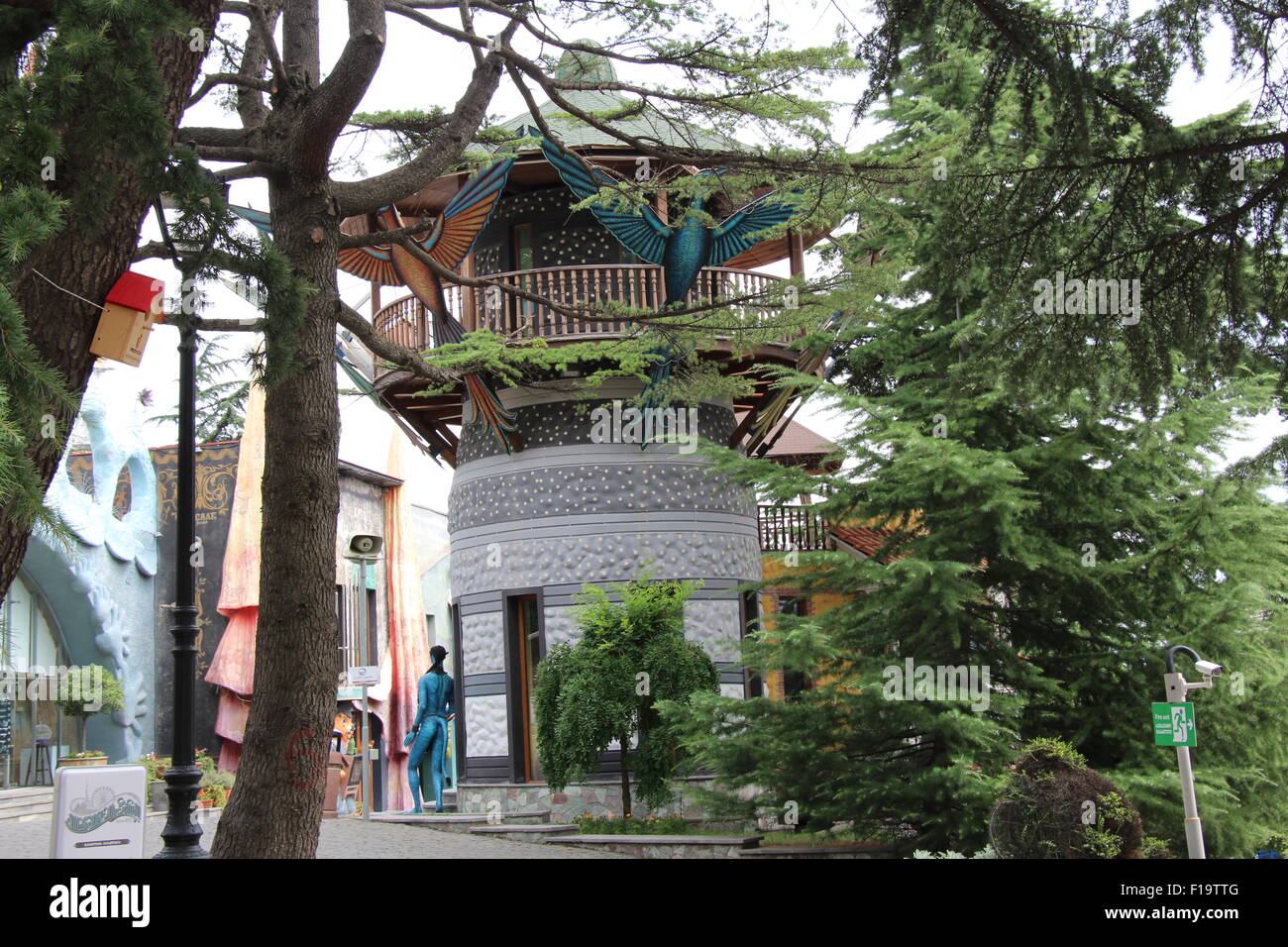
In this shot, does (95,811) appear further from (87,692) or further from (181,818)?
(87,692)

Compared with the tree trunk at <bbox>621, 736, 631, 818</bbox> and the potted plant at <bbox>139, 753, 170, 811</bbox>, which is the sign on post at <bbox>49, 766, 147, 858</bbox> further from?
the potted plant at <bbox>139, 753, 170, 811</bbox>

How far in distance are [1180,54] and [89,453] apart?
22028mm

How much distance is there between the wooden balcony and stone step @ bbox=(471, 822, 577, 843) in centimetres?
660

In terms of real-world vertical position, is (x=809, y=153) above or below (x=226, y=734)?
above

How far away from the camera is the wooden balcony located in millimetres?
18484

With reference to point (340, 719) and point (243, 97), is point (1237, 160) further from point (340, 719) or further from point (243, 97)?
point (340, 719)

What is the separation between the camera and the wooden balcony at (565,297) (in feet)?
60.6

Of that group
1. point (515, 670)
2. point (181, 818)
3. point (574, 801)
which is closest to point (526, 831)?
point (574, 801)

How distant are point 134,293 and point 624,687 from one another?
10.6 m

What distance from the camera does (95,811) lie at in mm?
8688

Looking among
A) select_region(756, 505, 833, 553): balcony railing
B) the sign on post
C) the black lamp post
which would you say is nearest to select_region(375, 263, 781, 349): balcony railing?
select_region(756, 505, 833, 553): balcony railing

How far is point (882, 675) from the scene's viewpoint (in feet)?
43.5

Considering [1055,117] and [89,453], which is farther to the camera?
[89,453]

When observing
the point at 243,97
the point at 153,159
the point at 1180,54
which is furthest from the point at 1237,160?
the point at 243,97
